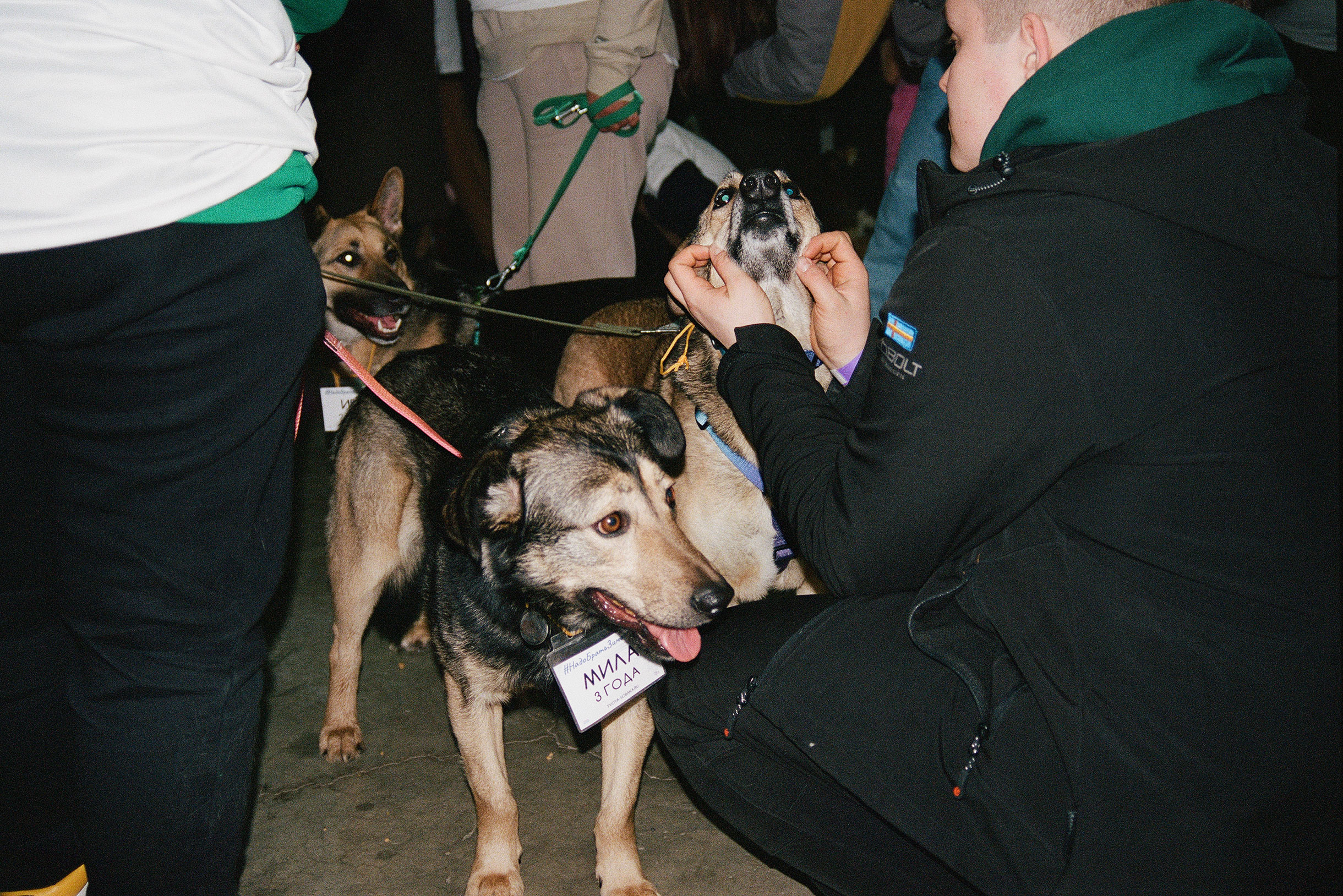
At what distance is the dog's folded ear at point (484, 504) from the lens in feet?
6.37

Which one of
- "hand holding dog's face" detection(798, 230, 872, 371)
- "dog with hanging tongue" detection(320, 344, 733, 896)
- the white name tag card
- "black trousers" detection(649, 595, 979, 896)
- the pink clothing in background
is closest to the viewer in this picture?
"black trousers" detection(649, 595, 979, 896)

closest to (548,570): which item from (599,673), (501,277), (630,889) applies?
(599,673)

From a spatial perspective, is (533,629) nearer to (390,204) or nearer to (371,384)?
(371,384)

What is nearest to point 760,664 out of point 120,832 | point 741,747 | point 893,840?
point 741,747

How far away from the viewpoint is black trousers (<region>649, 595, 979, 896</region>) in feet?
5.52

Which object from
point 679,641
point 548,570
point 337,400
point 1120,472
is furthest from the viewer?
point 337,400

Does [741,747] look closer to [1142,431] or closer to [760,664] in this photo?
[760,664]

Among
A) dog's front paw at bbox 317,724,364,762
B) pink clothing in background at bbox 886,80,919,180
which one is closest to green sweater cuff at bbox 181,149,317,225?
dog's front paw at bbox 317,724,364,762

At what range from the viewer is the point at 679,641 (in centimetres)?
191

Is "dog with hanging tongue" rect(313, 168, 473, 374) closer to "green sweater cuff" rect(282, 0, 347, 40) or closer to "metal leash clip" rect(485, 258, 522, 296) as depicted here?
Answer: "metal leash clip" rect(485, 258, 522, 296)

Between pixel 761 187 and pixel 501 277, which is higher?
pixel 761 187

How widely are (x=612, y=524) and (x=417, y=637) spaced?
5.12 ft

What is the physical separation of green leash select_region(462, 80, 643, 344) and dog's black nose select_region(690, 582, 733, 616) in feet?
6.24

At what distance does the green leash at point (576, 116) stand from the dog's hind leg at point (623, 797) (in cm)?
187
